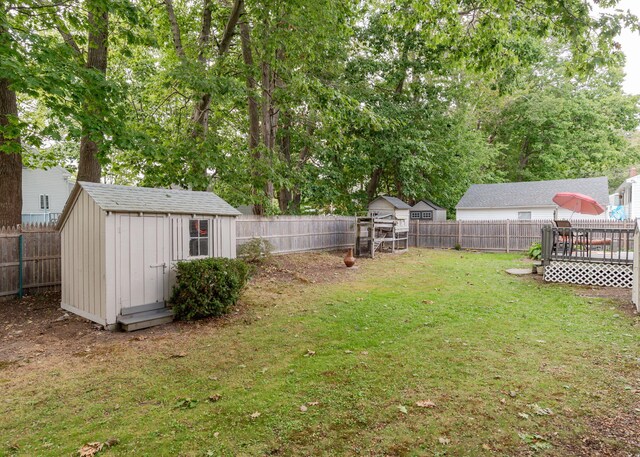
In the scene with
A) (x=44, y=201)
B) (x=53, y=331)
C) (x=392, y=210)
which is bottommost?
(x=53, y=331)

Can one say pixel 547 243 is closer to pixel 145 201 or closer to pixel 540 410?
pixel 540 410

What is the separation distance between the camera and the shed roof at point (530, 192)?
20938 millimetres

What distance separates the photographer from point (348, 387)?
12.7ft

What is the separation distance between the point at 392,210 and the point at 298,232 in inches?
212

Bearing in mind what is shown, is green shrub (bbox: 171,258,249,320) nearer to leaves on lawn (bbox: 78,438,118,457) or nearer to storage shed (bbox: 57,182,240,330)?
storage shed (bbox: 57,182,240,330)

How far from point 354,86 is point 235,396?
1808cm

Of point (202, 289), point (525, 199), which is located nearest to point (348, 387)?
point (202, 289)

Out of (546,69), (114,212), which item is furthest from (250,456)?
(546,69)

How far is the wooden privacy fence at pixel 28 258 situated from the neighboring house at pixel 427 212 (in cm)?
1969

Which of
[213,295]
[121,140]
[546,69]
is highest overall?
[546,69]

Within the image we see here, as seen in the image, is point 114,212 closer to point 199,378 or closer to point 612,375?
point 199,378

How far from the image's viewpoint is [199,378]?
4246 mm

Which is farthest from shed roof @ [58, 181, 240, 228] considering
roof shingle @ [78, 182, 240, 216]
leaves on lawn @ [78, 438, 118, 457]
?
leaves on lawn @ [78, 438, 118, 457]

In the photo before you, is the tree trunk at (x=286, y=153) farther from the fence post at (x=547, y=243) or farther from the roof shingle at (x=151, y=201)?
the fence post at (x=547, y=243)
